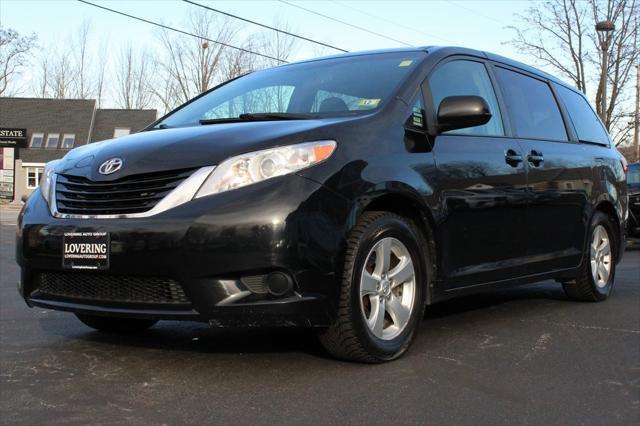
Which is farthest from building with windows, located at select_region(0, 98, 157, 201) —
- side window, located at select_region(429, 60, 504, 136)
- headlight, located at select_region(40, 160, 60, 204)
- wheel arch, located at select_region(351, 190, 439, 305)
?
wheel arch, located at select_region(351, 190, 439, 305)

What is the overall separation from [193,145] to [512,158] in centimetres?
226

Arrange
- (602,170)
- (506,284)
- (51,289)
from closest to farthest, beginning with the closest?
(51,289)
(506,284)
(602,170)

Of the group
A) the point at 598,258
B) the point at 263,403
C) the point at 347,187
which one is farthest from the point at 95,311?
the point at 598,258

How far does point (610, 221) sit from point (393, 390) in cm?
379

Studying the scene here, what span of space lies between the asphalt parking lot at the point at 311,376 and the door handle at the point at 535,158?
3.69 ft

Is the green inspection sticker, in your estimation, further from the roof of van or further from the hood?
the roof of van

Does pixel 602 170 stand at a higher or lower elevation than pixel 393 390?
higher

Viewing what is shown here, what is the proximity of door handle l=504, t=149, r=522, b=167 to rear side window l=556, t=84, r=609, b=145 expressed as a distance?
137 cm

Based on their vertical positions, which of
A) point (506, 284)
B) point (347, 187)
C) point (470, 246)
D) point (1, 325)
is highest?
point (347, 187)

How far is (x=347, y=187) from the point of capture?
3.35m

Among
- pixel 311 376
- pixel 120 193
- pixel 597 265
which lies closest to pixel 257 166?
pixel 120 193

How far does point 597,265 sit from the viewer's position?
19.3 feet

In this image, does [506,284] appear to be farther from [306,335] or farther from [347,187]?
[347,187]

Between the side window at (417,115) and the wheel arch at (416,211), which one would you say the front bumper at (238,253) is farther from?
the side window at (417,115)
